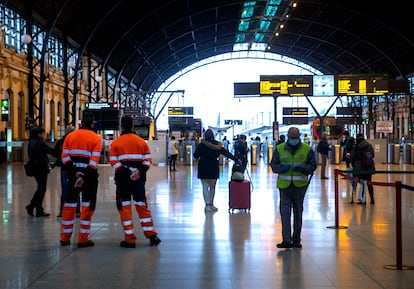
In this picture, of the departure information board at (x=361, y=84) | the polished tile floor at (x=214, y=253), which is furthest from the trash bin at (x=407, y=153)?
the polished tile floor at (x=214, y=253)

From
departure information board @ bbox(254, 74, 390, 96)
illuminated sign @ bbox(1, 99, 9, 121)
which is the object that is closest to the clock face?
departure information board @ bbox(254, 74, 390, 96)

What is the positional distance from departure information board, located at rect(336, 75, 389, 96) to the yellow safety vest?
952 inches

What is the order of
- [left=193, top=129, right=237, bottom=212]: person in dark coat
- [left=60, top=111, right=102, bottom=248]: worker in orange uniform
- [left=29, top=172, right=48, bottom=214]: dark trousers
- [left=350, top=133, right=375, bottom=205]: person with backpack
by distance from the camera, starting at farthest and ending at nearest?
1. [left=350, top=133, right=375, bottom=205]: person with backpack
2. [left=193, top=129, right=237, bottom=212]: person in dark coat
3. [left=29, top=172, right=48, bottom=214]: dark trousers
4. [left=60, top=111, right=102, bottom=248]: worker in orange uniform

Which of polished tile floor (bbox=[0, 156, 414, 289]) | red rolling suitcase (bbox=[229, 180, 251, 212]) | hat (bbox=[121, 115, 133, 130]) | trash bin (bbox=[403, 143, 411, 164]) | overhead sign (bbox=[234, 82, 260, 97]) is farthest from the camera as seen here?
trash bin (bbox=[403, 143, 411, 164])

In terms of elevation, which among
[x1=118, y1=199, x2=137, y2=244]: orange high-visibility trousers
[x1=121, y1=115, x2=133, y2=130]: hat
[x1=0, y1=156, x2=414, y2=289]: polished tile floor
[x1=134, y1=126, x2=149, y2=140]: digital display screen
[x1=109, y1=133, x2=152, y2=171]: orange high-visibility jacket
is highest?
[x1=134, y1=126, x2=149, y2=140]: digital display screen

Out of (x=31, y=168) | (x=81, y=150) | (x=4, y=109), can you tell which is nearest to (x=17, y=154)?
(x=4, y=109)

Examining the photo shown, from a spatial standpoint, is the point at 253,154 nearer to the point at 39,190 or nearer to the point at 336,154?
the point at 336,154

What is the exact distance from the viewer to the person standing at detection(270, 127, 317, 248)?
28.0ft

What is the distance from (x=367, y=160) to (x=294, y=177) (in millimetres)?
6398

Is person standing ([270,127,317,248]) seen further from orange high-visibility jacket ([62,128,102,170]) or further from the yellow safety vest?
orange high-visibility jacket ([62,128,102,170])

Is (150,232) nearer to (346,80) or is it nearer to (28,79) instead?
(346,80)

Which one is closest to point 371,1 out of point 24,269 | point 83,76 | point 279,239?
point 83,76

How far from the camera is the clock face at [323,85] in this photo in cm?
3203

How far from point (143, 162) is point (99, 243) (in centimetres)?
132
